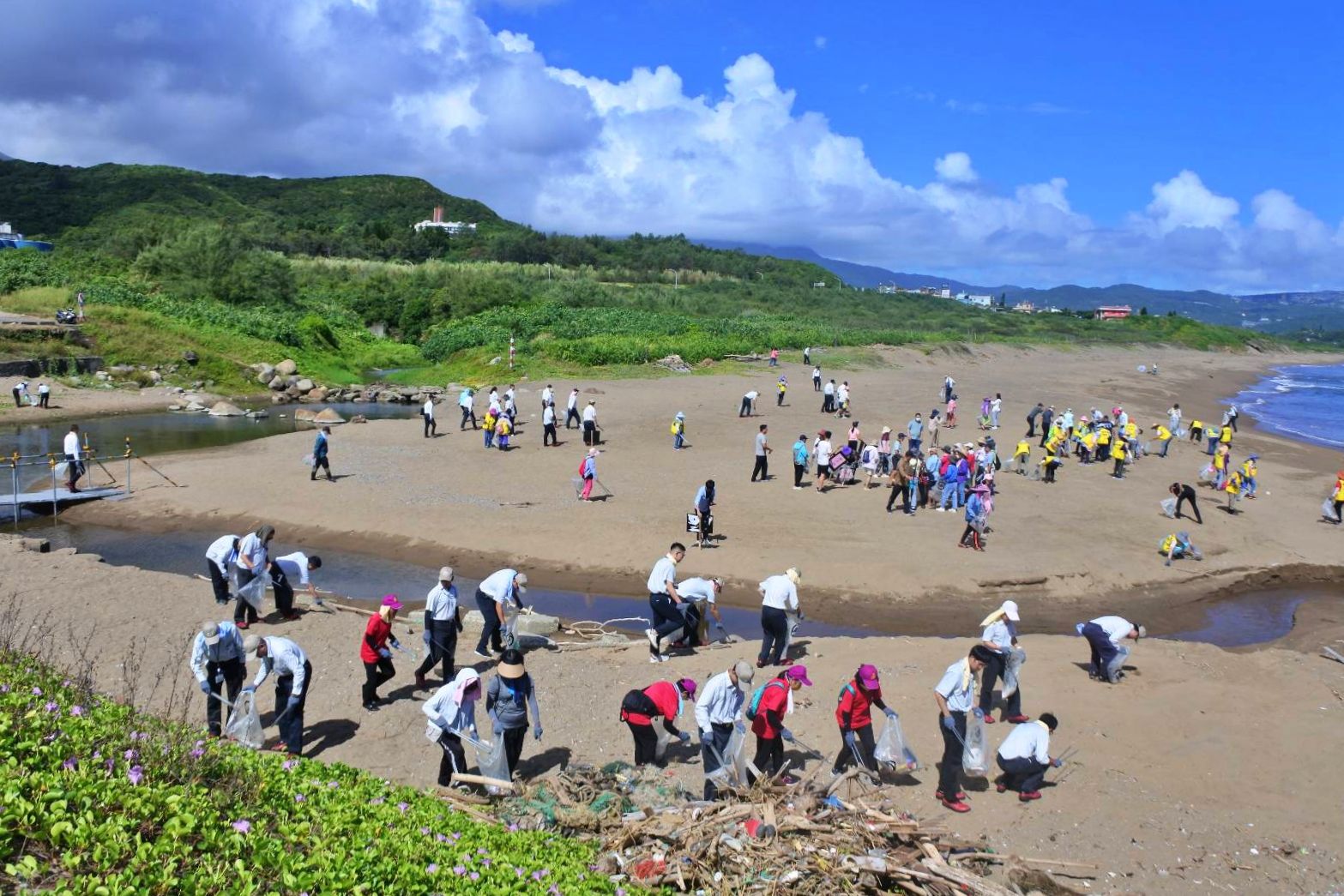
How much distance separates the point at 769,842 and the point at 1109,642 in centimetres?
664

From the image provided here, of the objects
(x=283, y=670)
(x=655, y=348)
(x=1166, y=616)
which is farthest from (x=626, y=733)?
(x=655, y=348)

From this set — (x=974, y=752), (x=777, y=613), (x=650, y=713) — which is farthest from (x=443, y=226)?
(x=974, y=752)

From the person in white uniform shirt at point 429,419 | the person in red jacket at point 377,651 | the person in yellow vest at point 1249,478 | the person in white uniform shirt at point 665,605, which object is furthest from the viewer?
the person in white uniform shirt at point 429,419

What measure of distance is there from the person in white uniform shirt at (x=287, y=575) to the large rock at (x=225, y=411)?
81.1ft

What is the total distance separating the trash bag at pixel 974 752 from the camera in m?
8.79

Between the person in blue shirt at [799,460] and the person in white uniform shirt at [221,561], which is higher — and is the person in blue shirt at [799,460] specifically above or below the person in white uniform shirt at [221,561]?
above

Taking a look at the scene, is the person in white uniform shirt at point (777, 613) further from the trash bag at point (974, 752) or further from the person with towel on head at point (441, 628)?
the person with towel on head at point (441, 628)

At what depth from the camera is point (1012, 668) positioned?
10.4 metres

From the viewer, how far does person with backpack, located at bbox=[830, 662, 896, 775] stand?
8.76 metres

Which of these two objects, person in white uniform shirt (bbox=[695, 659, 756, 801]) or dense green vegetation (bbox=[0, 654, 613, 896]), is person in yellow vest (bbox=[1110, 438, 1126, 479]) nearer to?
person in white uniform shirt (bbox=[695, 659, 756, 801])

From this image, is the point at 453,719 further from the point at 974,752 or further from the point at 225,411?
the point at 225,411

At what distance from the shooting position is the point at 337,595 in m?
15.5

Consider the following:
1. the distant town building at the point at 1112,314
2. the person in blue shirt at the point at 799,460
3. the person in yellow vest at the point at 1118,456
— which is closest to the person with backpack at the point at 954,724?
the person in blue shirt at the point at 799,460

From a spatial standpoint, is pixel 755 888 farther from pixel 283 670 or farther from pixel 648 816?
pixel 283 670
